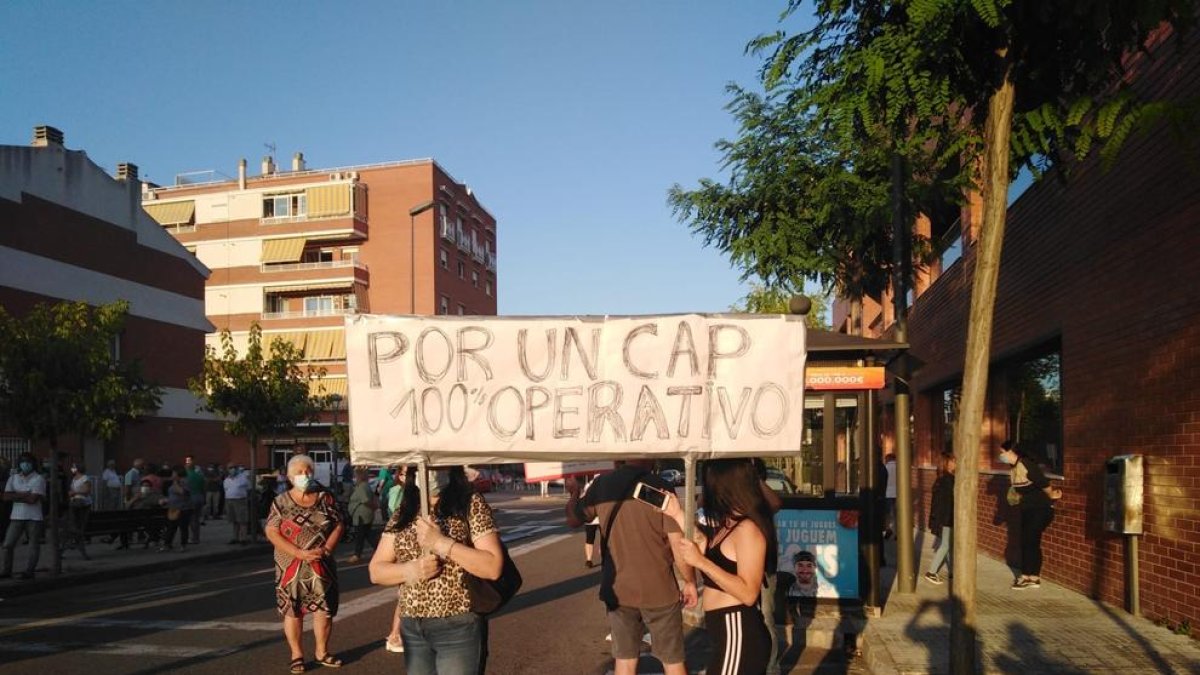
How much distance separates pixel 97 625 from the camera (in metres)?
10.5

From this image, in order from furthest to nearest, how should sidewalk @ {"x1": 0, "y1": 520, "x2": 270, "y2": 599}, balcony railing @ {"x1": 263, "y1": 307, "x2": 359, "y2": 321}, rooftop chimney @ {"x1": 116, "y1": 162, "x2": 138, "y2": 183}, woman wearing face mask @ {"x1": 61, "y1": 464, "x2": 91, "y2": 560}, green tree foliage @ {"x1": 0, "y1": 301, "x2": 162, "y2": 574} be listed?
balcony railing @ {"x1": 263, "y1": 307, "x2": 359, "y2": 321} < rooftop chimney @ {"x1": 116, "y1": 162, "x2": 138, "y2": 183} < woman wearing face mask @ {"x1": 61, "y1": 464, "x2": 91, "y2": 560} < green tree foliage @ {"x1": 0, "y1": 301, "x2": 162, "y2": 574} < sidewalk @ {"x1": 0, "y1": 520, "x2": 270, "y2": 599}

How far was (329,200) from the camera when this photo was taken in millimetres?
56875

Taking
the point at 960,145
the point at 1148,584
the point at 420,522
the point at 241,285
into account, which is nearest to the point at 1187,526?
the point at 1148,584

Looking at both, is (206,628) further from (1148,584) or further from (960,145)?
(1148,584)

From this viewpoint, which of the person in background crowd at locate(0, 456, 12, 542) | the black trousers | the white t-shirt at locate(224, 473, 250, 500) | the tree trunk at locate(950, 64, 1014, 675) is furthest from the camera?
the white t-shirt at locate(224, 473, 250, 500)

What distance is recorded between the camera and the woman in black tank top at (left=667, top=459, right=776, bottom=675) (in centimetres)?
450

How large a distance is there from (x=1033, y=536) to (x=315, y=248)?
52226 mm

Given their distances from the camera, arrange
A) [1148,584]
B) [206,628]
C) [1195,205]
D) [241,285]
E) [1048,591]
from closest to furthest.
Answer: [1195,205] → [1148,584] → [206,628] → [1048,591] → [241,285]

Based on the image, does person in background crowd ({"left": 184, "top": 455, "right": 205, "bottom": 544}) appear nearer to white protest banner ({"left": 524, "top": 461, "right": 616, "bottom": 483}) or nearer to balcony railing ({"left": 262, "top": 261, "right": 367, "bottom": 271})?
white protest banner ({"left": 524, "top": 461, "right": 616, "bottom": 483})

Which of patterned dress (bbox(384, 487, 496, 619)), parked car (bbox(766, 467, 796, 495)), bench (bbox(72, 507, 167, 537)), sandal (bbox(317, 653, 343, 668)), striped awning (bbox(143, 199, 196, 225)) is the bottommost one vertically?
bench (bbox(72, 507, 167, 537))

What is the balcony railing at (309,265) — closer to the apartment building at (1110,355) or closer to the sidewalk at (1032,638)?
the apartment building at (1110,355)

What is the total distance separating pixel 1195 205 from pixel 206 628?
10.1 meters

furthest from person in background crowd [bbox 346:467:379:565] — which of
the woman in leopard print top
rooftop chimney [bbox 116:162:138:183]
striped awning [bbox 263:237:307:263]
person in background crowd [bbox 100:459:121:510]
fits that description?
striped awning [bbox 263:237:307:263]

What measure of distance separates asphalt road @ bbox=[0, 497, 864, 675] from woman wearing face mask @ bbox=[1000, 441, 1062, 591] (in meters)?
4.31
